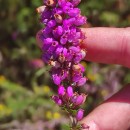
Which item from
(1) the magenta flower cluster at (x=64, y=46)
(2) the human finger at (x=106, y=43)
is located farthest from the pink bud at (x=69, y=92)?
(2) the human finger at (x=106, y=43)

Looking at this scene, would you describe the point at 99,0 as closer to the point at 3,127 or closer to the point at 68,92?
the point at 3,127

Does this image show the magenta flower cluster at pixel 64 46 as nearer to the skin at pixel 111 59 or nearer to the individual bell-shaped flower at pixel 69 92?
the individual bell-shaped flower at pixel 69 92

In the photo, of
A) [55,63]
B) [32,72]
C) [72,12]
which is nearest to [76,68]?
[55,63]

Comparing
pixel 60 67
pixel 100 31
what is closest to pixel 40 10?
pixel 60 67

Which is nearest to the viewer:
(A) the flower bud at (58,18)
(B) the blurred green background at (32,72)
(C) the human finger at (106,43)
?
(A) the flower bud at (58,18)

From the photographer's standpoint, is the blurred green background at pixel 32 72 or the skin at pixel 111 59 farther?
the blurred green background at pixel 32 72
